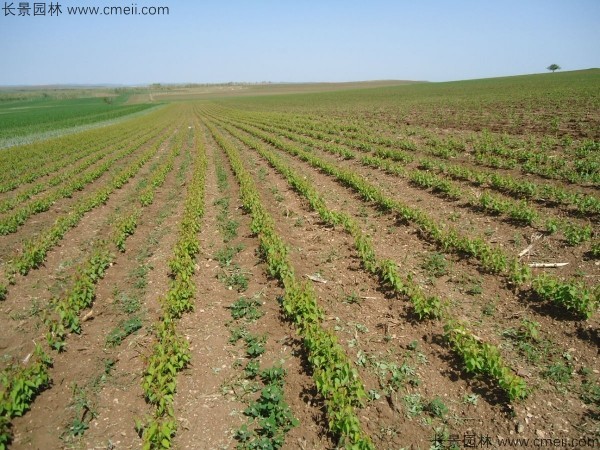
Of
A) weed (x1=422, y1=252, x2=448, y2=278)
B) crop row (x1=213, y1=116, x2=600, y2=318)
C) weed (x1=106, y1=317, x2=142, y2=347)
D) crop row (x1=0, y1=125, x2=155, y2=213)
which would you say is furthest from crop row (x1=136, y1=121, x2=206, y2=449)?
crop row (x1=0, y1=125, x2=155, y2=213)

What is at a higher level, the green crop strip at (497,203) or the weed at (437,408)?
the green crop strip at (497,203)

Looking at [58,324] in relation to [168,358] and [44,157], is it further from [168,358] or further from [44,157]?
[44,157]

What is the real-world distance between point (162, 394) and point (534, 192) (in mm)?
11160

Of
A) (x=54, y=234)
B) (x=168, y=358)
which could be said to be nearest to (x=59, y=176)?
(x=54, y=234)

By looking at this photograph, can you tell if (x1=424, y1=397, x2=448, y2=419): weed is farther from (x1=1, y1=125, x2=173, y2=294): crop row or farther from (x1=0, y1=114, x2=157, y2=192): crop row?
(x1=0, y1=114, x2=157, y2=192): crop row

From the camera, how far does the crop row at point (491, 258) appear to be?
19.7ft

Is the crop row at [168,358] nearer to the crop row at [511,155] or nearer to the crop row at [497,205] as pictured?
the crop row at [497,205]

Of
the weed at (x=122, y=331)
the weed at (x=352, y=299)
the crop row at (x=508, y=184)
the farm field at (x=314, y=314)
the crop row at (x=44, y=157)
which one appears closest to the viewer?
the farm field at (x=314, y=314)

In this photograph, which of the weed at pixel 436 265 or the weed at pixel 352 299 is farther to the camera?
the weed at pixel 436 265

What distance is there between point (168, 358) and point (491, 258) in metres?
6.50

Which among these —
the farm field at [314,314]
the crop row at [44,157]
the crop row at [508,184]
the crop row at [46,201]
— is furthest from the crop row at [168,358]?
the crop row at [44,157]

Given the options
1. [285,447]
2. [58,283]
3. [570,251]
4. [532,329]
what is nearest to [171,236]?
[58,283]

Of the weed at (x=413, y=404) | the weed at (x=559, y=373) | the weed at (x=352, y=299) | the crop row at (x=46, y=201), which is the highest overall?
the crop row at (x=46, y=201)

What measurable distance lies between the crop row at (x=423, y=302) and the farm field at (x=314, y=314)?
1.7 inches
